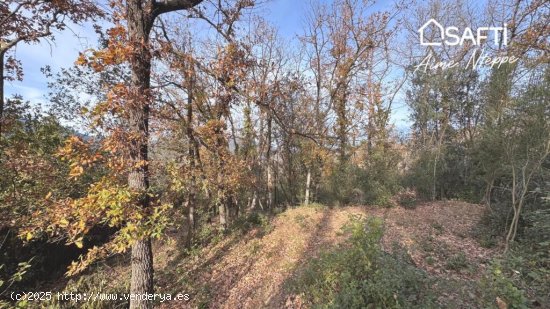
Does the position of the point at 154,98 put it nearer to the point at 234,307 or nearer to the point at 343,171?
the point at 234,307

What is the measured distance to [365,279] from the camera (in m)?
3.87

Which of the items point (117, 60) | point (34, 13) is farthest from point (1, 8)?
point (117, 60)

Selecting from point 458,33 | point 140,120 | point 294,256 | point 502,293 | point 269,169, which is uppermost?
point 458,33

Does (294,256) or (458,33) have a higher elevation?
(458,33)

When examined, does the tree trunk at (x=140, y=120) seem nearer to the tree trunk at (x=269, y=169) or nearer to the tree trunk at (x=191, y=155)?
the tree trunk at (x=191, y=155)

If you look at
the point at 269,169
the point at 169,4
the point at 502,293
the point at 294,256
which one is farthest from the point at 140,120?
the point at 269,169

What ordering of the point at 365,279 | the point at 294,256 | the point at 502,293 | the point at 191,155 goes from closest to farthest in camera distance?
the point at 502,293
the point at 365,279
the point at 294,256
the point at 191,155

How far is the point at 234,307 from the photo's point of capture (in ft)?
17.7

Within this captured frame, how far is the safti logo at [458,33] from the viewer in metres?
12.4

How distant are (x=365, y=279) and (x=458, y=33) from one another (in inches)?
631

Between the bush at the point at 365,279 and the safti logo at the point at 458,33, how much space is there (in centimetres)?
1344

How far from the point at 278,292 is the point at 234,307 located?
966 mm

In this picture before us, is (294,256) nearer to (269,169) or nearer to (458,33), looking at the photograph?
(269,169)

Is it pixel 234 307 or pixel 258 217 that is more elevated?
pixel 258 217
